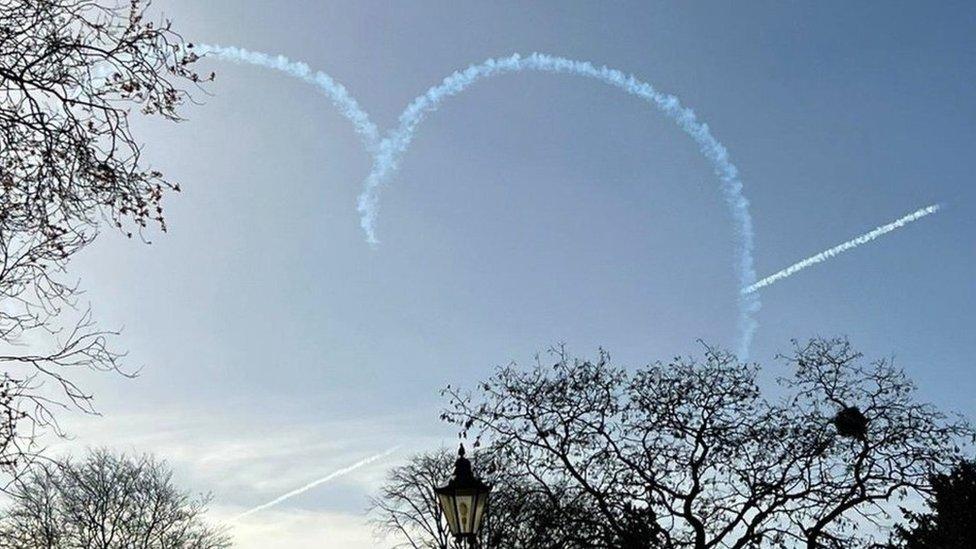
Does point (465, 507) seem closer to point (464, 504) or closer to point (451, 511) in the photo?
point (464, 504)

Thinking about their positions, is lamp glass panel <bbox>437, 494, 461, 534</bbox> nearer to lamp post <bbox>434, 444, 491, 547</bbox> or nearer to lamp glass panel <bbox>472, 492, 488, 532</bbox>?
lamp post <bbox>434, 444, 491, 547</bbox>

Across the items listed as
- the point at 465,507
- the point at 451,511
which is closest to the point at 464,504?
the point at 465,507

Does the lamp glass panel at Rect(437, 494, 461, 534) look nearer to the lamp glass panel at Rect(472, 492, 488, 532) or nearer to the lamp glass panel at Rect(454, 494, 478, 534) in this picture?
the lamp glass panel at Rect(454, 494, 478, 534)

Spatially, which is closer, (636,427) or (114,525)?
(636,427)

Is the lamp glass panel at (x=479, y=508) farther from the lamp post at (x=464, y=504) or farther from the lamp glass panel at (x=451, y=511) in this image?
the lamp glass panel at (x=451, y=511)

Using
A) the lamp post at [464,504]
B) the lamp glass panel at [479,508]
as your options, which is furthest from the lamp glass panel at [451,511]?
the lamp glass panel at [479,508]

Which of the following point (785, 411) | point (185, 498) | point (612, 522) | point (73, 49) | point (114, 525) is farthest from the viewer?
point (185, 498)

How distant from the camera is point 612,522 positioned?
17797 millimetres

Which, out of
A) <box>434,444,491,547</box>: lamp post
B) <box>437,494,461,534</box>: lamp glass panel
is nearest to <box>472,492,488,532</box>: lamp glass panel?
<box>434,444,491,547</box>: lamp post

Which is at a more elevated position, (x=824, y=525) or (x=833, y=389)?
(x=833, y=389)

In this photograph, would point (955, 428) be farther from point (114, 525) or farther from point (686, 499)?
point (114, 525)

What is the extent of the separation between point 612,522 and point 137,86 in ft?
41.5

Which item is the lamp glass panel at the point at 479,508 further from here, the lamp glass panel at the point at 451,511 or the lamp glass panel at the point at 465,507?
the lamp glass panel at the point at 451,511

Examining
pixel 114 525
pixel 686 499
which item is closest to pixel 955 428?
pixel 686 499
